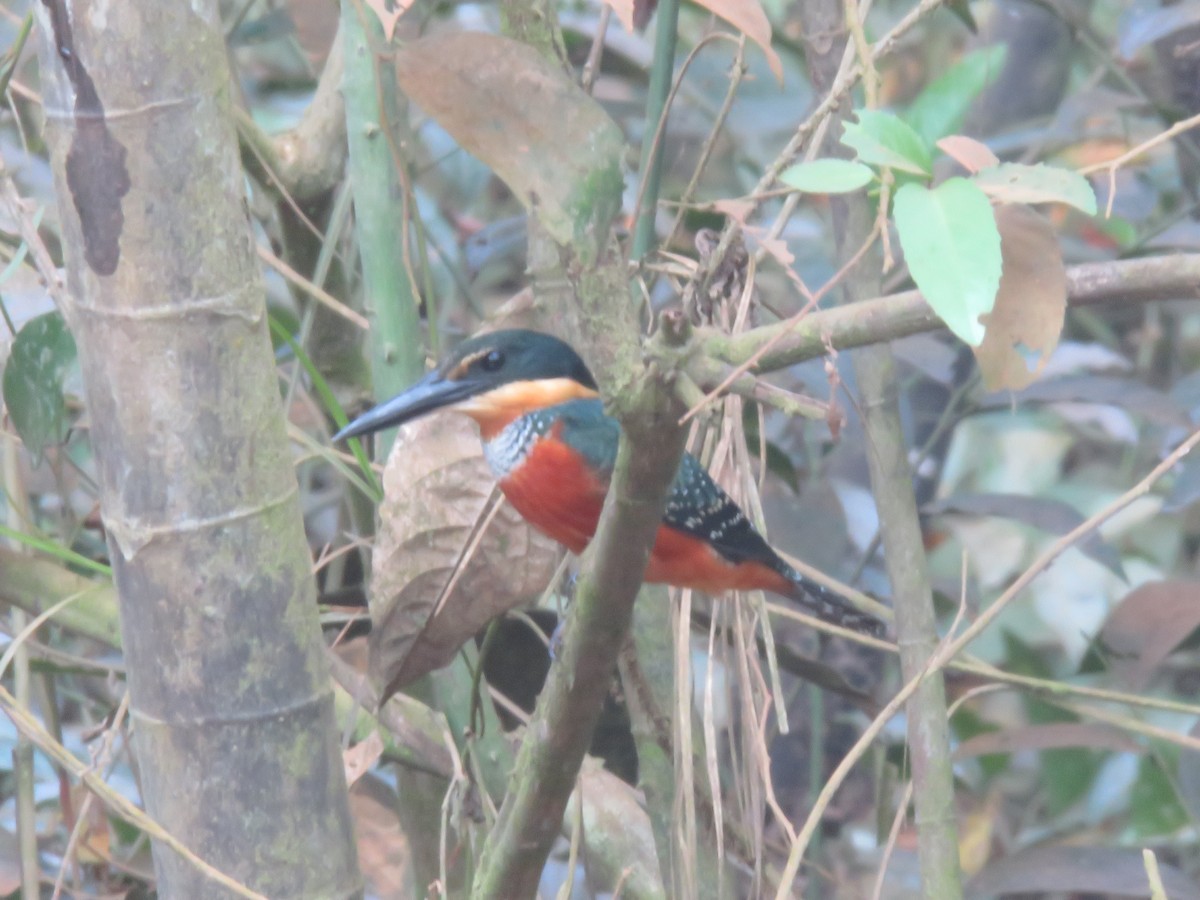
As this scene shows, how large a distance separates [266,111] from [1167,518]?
2315mm

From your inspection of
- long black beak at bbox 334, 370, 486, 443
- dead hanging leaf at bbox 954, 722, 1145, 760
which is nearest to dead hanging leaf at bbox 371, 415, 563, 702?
long black beak at bbox 334, 370, 486, 443

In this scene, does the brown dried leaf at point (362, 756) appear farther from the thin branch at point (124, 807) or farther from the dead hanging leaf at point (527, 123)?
the dead hanging leaf at point (527, 123)

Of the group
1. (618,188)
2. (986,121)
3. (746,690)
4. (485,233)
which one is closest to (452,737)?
(746,690)

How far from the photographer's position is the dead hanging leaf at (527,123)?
786 millimetres

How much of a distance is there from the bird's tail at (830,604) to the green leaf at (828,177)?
3.79ft

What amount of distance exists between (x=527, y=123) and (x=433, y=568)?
565 millimetres

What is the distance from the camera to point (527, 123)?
2.66ft

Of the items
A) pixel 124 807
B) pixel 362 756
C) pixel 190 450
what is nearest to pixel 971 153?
pixel 190 450

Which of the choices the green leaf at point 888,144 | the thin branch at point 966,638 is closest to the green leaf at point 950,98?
the thin branch at point 966,638

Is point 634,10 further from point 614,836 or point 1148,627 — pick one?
point 1148,627

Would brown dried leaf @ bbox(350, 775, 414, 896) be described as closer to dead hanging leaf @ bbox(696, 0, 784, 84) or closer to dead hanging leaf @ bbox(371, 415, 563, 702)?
dead hanging leaf @ bbox(371, 415, 563, 702)

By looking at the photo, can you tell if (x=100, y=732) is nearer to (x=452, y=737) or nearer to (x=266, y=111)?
(x=452, y=737)

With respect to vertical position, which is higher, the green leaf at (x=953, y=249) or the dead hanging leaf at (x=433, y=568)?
the green leaf at (x=953, y=249)

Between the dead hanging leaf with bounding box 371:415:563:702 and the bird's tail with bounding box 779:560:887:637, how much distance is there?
607mm
